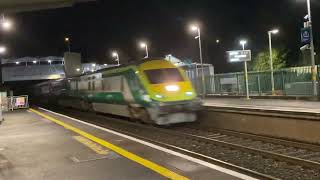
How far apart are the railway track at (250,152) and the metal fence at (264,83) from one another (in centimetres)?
1771

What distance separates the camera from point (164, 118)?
18766mm

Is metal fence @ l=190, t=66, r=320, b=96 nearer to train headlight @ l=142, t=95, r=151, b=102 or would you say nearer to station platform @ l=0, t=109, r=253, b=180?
train headlight @ l=142, t=95, r=151, b=102

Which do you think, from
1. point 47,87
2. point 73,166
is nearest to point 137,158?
point 73,166

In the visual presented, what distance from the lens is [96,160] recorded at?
11.3 m

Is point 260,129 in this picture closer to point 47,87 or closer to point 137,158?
point 137,158

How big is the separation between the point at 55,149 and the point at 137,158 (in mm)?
3346

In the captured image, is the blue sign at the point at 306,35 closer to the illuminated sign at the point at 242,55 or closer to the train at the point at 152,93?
the illuminated sign at the point at 242,55

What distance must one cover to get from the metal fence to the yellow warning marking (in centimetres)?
2232

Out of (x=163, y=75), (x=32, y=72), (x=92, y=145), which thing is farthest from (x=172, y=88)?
(x=32, y=72)

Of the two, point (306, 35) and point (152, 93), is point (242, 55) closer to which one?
point (306, 35)

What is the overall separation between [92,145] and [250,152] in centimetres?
464

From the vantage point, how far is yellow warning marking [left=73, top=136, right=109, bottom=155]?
12558 mm

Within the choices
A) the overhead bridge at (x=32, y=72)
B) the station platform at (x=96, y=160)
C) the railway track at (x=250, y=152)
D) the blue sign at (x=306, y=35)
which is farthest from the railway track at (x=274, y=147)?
the overhead bridge at (x=32, y=72)

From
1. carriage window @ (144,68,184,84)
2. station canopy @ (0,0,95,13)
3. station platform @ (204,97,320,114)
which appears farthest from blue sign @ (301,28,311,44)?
station canopy @ (0,0,95,13)
